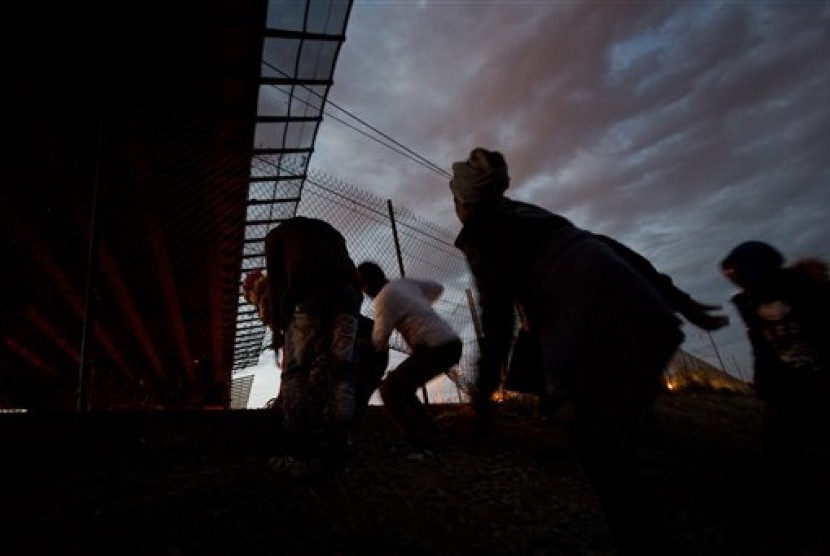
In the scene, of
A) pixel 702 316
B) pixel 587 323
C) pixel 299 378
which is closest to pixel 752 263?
pixel 702 316

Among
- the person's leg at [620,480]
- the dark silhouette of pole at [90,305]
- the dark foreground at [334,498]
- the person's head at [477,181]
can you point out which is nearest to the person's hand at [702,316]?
the person's leg at [620,480]

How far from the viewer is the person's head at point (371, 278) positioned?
4125 millimetres

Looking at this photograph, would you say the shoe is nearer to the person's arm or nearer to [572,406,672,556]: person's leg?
[572,406,672,556]: person's leg

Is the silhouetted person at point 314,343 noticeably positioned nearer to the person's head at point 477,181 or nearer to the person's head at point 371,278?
the person's head at point 371,278

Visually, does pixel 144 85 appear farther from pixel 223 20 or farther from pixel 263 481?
pixel 263 481

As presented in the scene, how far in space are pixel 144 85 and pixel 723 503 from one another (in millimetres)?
7354

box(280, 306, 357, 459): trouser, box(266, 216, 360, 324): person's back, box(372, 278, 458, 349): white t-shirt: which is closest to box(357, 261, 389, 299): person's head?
box(372, 278, 458, 349): white t-shirt

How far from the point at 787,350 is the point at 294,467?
2794mm

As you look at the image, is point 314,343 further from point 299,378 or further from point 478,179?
point 478,179

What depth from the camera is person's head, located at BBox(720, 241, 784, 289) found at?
9.43 ft

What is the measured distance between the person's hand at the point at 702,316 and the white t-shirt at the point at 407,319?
2001 millimetres

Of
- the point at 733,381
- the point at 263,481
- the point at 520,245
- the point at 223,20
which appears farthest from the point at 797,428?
the point at 733,381

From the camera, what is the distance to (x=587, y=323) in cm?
155

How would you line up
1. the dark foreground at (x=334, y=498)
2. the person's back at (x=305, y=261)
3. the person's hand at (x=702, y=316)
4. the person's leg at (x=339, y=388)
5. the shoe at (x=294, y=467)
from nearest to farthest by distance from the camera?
the person's hand at (x=702, y=316) < the dark foreground at (x=334, y=498) < the shoe at (x=294, y=467) < the person's leg at (x=339, y=388) < the person's back at (x=305, y=261)
